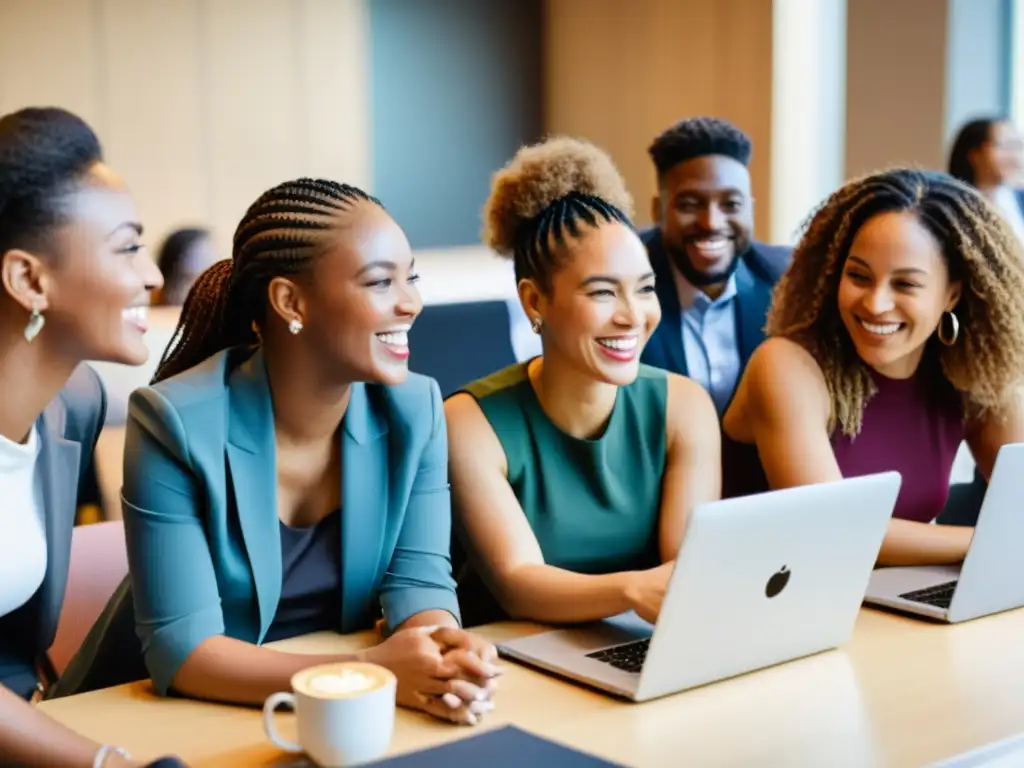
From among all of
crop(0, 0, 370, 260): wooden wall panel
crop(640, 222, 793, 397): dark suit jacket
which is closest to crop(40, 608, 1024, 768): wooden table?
crop(640, 222, 793, 397): dark suit jacket

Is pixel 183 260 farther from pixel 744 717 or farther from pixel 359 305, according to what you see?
pixel 744 717

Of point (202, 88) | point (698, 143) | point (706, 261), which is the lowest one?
point (706, 261)

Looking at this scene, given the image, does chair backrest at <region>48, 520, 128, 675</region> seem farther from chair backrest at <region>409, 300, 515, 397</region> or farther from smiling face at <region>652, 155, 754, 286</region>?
smiling face at <region>652, 155, 754, 286</region>

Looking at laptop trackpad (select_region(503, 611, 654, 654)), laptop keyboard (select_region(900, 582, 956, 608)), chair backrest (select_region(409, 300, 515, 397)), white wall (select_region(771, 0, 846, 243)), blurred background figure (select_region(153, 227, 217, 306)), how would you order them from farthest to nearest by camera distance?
white wall (select_region(771, 0, 846, 243)), blurred background figure (select_region(153, 227, 217, 306)), chair backrest (select_region(409, 300, 515, 397)), laptop keyboard (select_region(900, 582, 956, 608)), laptop trackpad (select_region(503, 611, 654, 654))

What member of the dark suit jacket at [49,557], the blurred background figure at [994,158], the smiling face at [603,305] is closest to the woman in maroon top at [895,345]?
the smiling face at [603,305]

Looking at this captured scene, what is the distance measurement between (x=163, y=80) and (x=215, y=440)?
497 cm

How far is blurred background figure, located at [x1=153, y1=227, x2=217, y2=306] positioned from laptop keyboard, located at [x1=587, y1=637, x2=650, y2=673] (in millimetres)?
3348

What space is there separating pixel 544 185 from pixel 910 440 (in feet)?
2.27

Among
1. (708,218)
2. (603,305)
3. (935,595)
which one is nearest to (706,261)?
(708,218)

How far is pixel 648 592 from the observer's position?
1.56 meters

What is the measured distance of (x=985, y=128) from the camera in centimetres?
470

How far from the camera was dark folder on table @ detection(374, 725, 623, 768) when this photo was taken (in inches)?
45.4

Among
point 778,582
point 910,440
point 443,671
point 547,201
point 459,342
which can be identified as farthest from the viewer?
point 459,342

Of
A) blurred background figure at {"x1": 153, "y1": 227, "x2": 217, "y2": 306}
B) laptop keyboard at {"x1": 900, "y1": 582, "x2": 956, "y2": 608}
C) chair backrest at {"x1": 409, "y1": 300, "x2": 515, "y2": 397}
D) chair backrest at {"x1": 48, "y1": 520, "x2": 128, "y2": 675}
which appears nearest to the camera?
laptop keyboard at {"x1": 900, "y1": 582, "x2": 956, "y2": 608}
